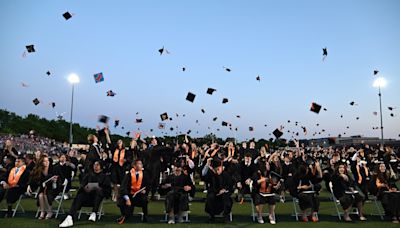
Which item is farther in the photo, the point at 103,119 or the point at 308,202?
the point at 103,119

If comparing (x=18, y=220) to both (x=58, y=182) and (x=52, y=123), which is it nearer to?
(x=58, y=182)

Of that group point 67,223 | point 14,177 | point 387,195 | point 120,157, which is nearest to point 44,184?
point 14,177

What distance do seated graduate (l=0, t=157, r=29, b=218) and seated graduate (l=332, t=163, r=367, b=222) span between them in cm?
807

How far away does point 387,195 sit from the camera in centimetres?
866

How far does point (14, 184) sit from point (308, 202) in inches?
293

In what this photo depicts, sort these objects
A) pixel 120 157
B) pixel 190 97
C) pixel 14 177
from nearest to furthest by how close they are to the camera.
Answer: pixel 14 177 → pixel 120 157 → pixel 190 97

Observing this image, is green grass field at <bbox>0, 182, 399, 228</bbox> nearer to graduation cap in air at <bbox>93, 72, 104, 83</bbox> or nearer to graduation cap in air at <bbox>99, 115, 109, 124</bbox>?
graduation cap in air at <bbox>99, 115, 109, 124</bbox>

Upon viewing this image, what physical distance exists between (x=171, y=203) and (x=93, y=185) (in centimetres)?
194

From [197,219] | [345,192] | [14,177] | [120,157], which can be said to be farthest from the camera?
[120,157]

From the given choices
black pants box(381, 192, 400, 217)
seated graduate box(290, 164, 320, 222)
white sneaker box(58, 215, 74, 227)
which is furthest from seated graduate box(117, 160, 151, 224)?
black pants box(381, 192, 400, 217)

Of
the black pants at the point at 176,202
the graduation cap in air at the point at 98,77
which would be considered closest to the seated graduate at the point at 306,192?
the black pants at the point at 176,202

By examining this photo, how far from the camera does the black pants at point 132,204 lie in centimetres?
812

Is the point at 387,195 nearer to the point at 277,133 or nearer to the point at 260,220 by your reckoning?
the point at 260,220

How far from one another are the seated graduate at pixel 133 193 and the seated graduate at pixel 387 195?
19.6ft
